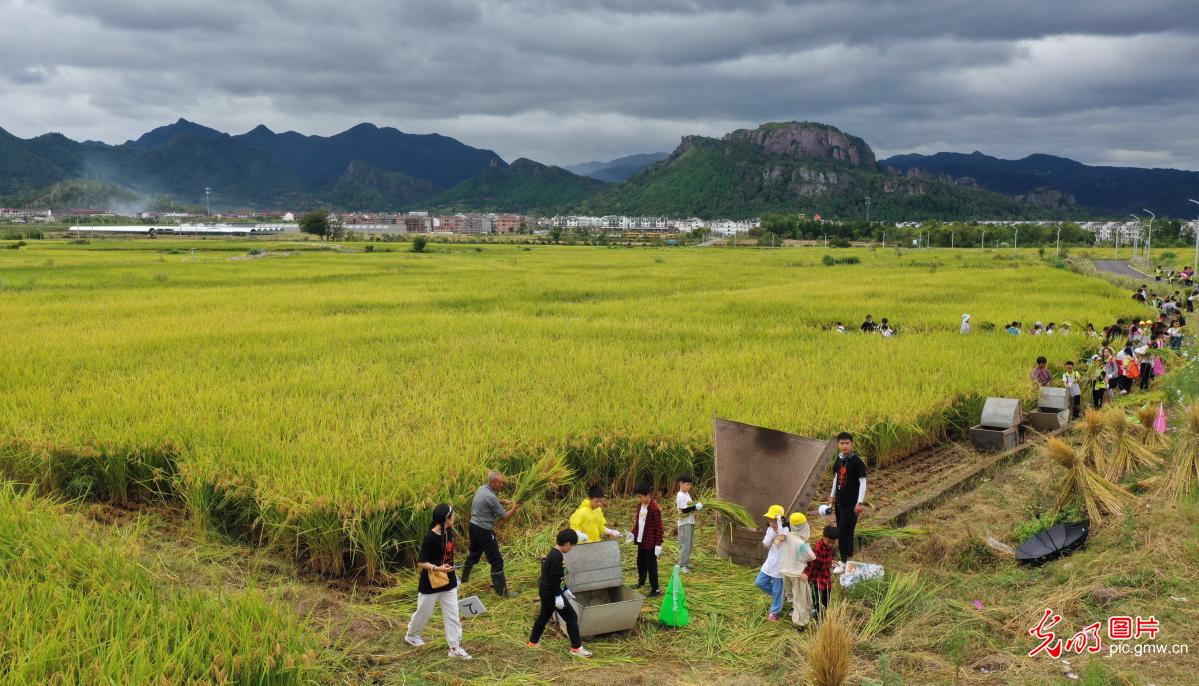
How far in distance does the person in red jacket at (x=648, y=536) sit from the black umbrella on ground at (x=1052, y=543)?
305 cm

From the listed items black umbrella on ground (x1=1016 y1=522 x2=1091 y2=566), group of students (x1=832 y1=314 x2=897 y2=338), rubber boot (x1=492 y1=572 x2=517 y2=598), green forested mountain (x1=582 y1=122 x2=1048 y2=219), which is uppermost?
green forested mountain (x1=582 y1=122 x2=1048 y2=219)

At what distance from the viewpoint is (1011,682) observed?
4.46m

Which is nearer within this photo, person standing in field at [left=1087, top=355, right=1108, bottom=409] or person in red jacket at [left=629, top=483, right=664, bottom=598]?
person in red jacket at [left=629, top=483, right=664, bottom=598]

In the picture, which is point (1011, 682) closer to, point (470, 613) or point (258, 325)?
point (470, 613)

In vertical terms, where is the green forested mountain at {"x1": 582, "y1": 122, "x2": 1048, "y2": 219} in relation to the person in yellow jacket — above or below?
above

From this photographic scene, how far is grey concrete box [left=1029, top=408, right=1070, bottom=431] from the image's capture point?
1060 centimetres

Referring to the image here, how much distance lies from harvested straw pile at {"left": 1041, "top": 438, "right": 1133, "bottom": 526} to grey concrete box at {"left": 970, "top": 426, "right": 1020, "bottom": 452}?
276 cm

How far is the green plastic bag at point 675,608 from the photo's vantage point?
18.0 feet

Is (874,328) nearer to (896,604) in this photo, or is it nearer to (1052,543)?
(1052,543)

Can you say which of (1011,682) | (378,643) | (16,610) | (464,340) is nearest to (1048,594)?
(1011,682)

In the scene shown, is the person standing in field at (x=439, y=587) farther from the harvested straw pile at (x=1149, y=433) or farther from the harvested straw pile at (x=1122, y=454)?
the harvested straw pile at (x=1149, y=433)

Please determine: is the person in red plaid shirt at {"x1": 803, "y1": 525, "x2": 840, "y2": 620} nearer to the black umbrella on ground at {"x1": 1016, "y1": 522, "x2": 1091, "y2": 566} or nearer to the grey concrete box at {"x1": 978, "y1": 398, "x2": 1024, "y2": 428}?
the black umbrella on ground at {"x1": 1016, "y1": 522, "x2": 1091, "y2": 566}

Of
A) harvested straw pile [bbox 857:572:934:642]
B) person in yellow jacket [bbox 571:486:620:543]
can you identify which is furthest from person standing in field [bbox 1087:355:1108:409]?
person in yellow jacket [bbox 571:486:620:543]

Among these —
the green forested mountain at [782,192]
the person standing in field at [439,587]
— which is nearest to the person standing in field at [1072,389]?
the person standing in field at [439,587]
